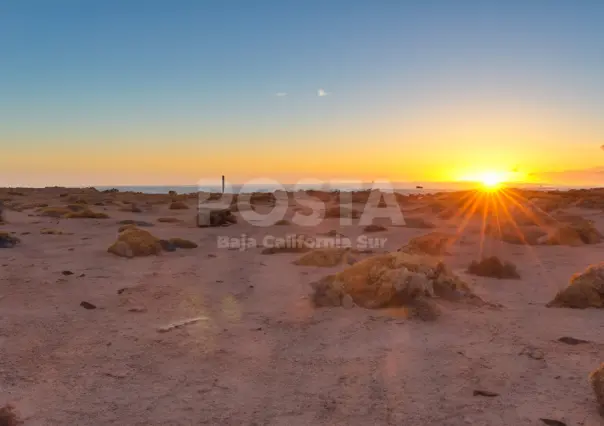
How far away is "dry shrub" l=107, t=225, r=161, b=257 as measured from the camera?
1302cm

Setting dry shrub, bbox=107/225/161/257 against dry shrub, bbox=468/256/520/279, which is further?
dry shrub, bbox=107/225/161/257

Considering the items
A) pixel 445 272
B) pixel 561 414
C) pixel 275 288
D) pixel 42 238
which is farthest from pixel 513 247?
pixel 42 238

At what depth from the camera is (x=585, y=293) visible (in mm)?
8133

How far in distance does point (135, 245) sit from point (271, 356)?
856 centimetres

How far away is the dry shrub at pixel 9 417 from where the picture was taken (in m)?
4.20

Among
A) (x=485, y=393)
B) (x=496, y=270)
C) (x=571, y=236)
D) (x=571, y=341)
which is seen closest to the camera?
(x=485, y=393)

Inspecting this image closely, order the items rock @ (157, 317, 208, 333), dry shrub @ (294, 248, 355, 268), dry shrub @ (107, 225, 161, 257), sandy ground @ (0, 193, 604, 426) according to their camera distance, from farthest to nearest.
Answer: dry shrub @ (107, 225, 161, 257)
dry shrub @ (294, 248, 355, 268)
rock @ (157, 317, 208, 333)
sandy ground @ (0, 193, 604, 426)

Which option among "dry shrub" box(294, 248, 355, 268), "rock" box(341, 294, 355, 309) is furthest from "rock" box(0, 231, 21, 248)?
"rock" box(341, 294, 355, 309)

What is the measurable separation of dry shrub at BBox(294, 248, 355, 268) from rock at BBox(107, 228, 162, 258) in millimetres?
4256

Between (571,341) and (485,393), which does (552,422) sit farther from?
(571,341)

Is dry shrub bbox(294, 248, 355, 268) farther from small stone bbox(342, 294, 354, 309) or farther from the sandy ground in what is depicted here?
small stone bbox(342, 294, 354, 309)

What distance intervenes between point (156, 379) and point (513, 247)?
44.8 feet

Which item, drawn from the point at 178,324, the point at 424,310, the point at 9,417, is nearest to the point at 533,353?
the point at 424,310

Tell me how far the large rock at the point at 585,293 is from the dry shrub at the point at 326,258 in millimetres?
5214
